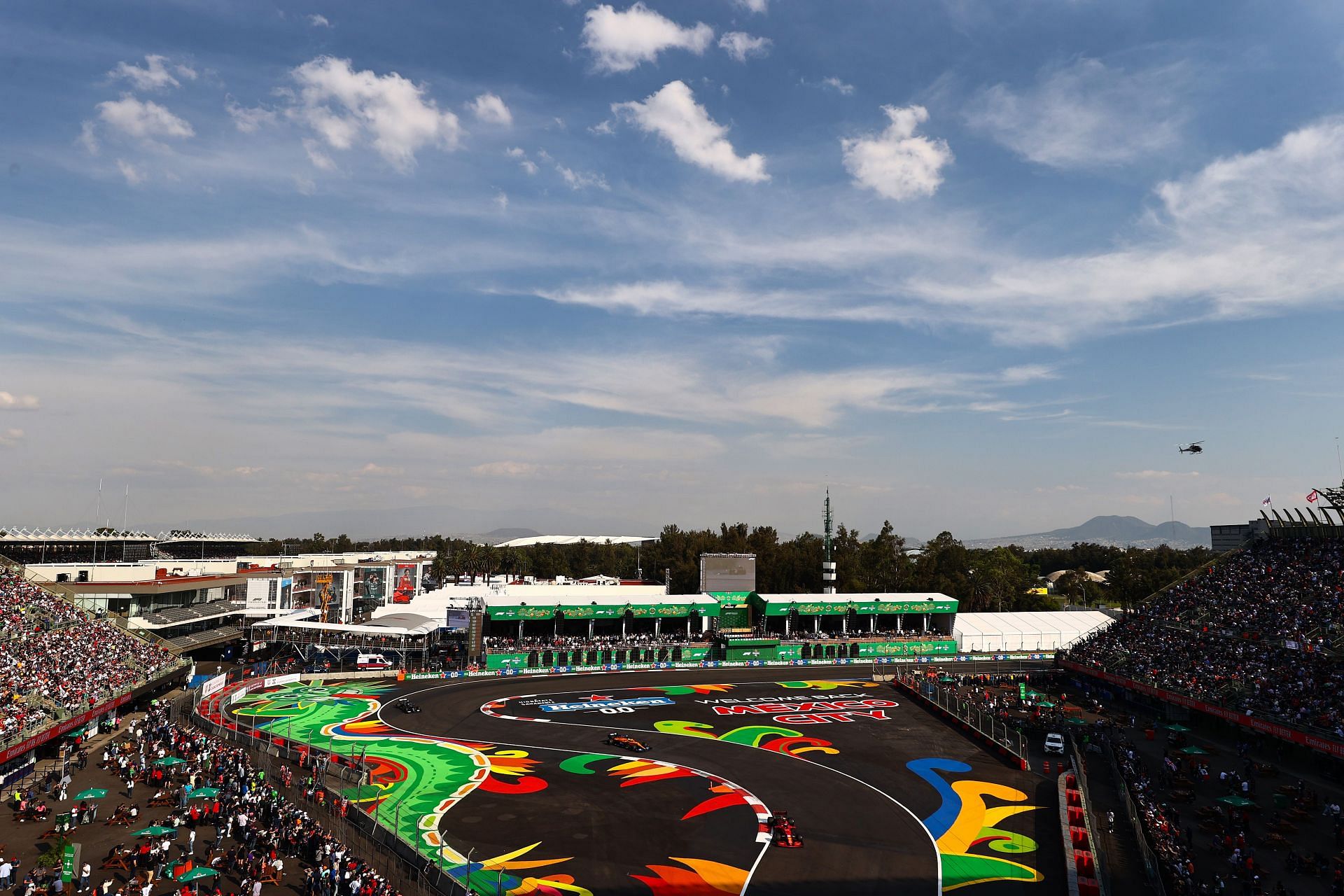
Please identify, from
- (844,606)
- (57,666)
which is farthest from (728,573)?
(57,666)

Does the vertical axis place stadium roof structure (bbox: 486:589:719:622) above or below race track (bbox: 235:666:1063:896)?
above

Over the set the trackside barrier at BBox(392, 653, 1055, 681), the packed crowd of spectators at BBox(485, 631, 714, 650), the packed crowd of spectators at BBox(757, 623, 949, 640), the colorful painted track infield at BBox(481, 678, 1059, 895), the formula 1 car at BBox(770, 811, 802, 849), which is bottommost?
the trackside barrier at BBox(392, 653, 1055, 681)

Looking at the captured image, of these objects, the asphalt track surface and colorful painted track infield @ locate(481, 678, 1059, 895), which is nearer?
the asphalt track surface

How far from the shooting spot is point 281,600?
281 ft

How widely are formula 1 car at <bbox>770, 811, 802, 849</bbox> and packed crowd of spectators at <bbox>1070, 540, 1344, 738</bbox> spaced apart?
28.1 meters

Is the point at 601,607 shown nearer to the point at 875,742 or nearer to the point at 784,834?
the point at 875,742

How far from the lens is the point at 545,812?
33.3 meters

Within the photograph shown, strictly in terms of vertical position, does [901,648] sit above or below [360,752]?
above

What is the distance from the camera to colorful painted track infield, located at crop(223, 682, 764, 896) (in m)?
27.0

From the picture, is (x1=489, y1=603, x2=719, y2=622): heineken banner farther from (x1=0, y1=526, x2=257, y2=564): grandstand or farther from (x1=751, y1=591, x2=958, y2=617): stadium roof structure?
(x1=0, y1=526, x2=257, y2=564): grandstand

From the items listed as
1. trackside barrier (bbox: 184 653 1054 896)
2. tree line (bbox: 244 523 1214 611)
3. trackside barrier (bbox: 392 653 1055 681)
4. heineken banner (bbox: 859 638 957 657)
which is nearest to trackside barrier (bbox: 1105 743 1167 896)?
trackside barrier (bbox: 184 653 1054 896)

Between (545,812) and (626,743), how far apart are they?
10664 millimetres

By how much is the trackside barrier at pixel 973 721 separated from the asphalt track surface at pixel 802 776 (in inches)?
31.2

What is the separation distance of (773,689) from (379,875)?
41.0 meters
